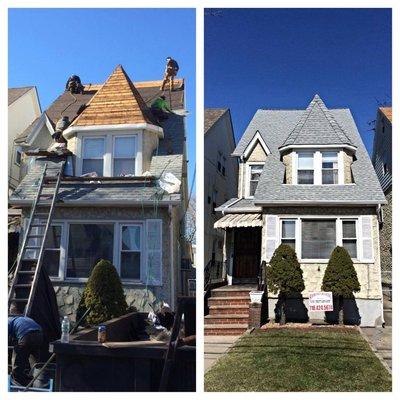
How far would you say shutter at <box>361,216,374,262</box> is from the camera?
8.88 metres

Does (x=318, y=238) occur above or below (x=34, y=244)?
above

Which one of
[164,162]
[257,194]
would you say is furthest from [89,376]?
[257,194]

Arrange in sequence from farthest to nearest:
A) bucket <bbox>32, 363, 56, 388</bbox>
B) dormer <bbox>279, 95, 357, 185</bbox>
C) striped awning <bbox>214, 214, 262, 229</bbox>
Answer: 1. dormer <bbox>279, 95, 357, 185</bbox>
2. striped awning <bbox>214, 214, 262, 229</bbox>
3. bucket <bbox>32, 363, 56, 388</bbox>

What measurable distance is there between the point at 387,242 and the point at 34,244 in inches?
227

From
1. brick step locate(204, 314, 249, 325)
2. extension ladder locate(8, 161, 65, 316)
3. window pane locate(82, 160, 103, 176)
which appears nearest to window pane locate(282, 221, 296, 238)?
brick step locate(204, 314, 249, 325)

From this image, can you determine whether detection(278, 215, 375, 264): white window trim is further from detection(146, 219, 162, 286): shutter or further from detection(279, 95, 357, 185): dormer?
detection(146, 219, 162, 286): shutter

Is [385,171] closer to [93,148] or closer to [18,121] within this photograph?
[93,148]

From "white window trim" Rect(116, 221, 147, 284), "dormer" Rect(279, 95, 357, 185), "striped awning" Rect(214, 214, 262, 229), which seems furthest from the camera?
"dormer" Rect(279, 95, 357, 185)

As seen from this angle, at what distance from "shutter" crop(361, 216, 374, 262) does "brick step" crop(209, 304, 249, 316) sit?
2.22 meters

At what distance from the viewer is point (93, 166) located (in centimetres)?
839

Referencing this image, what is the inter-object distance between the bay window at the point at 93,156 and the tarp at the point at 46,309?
A: 5.71 feet

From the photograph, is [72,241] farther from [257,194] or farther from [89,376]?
[257,194]

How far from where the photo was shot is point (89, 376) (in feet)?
21.7

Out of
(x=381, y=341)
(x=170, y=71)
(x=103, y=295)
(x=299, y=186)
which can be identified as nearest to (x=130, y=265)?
(x=103, y=295)
